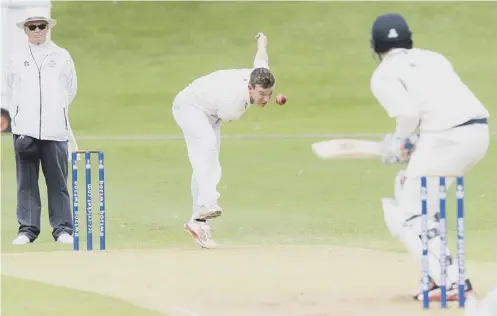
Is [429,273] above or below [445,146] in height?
below

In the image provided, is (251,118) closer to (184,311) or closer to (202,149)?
(202,149)

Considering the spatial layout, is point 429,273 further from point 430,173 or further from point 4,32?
point 4,32

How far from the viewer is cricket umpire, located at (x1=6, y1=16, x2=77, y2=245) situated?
36.3 ft

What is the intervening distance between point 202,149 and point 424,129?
2823 millimetres

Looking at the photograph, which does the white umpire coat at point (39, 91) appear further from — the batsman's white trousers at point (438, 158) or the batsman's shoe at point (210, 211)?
the batsman's white trousers at point (438, 158)

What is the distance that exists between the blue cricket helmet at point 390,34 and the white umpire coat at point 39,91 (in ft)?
11.7

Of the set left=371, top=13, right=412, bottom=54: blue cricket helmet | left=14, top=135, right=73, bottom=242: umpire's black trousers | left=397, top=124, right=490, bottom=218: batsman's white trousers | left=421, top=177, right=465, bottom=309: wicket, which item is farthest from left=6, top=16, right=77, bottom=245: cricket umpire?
left=421, top=177, right=465, bottom=309: wicket

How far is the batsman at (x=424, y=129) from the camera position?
8086 millimetres

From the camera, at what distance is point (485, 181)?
15.8m

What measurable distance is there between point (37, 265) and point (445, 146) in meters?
3.18

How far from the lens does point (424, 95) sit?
8.09 m

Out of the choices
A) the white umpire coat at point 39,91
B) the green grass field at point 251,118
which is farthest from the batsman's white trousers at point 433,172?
the white umpire coat at point 39,91

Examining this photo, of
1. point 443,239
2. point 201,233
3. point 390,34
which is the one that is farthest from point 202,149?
point 443,239

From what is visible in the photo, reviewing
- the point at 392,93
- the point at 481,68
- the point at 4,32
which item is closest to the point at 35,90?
the point at 392,93
